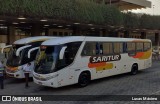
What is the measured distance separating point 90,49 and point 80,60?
122 centimetres

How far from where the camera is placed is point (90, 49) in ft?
46.9

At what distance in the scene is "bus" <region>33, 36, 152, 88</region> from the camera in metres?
12.3

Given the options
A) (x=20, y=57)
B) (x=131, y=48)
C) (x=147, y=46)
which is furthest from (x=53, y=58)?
(x=147, y=46)

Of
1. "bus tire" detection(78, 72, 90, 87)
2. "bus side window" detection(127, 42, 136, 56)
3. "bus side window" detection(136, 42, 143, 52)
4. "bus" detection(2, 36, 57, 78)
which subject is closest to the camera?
"bus tire" detection(78, 72, 90, 87)

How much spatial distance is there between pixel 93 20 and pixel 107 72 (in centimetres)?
1056

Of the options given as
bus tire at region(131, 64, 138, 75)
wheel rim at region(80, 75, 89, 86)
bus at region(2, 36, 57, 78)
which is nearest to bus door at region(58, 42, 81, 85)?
wheel rim at region(80, 75, 89, 86)

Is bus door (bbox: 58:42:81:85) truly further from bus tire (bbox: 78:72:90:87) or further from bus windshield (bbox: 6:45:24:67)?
bus windshield (bbox: 6:45:24:67)

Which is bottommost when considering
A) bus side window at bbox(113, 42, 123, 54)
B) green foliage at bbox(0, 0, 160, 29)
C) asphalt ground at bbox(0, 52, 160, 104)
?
asphalt ground at bbox(0, 52, 160, 104)

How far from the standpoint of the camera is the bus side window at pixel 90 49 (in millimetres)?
13922

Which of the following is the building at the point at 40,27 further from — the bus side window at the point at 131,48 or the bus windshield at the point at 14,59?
the bus side window at the point at 131,48

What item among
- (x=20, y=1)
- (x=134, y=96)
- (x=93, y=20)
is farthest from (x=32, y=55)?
(x=93, y=20)

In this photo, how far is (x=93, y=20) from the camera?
81.9 feet

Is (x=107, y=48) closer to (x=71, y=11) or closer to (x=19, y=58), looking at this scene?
(x=19, y=58)

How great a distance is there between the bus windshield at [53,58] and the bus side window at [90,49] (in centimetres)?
87
